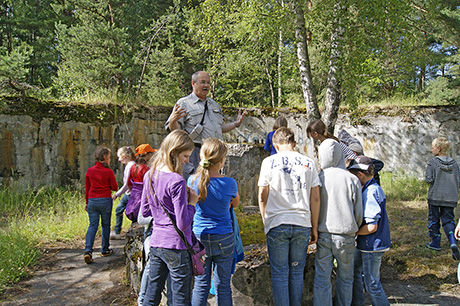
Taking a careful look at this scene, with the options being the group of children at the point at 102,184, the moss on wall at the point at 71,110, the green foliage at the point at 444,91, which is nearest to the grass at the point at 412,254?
the group of children at the point at 102,184

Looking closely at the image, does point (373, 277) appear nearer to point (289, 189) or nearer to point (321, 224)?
point (321, 224)

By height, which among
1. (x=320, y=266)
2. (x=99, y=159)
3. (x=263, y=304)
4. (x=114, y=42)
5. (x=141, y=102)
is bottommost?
(x=263, y=304)

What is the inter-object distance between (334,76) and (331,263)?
13.3ft

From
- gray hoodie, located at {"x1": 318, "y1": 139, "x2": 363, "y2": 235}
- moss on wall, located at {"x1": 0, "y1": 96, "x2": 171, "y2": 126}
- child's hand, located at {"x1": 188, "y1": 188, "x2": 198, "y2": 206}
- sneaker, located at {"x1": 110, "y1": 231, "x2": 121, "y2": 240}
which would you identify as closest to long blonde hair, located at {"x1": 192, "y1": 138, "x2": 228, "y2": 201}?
child's hand, located at {"x1": 188, "y1": 188, "x2": 198, "y2": 206}

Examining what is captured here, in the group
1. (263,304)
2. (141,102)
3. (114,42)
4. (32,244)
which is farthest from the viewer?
(114,42)

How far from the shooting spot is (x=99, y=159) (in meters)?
4.70

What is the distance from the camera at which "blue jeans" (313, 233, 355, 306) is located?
282 cm

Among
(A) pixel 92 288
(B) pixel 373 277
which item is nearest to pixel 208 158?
(B) pixel 373 277

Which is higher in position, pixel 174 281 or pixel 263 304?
pixel 174 281

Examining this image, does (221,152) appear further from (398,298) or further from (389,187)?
(389,187)

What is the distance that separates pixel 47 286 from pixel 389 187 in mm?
7850

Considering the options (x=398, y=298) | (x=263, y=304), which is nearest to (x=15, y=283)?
(x=263, y=304)

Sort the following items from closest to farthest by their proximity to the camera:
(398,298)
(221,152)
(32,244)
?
(221,152)
(398,298)
(32,244)

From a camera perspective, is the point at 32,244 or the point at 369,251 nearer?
the point at 369,251
